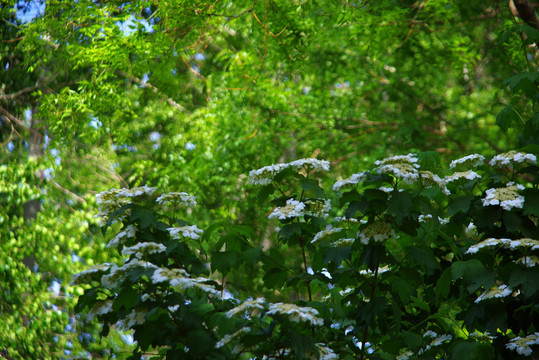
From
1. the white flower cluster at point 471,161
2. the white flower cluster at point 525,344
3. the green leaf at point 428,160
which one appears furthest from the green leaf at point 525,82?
the white flower cluster at point 525,344

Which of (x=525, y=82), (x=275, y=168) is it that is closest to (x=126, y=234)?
(x=275, y=168)

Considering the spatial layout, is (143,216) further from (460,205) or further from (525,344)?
(525,344)

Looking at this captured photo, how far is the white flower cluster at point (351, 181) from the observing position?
212cm

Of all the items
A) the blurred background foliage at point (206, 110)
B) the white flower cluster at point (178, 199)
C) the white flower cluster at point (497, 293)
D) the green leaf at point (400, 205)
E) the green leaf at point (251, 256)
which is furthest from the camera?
the blurred background foliage at point (206, 110)

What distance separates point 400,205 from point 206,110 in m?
6.67

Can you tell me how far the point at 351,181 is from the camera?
84.8 inches

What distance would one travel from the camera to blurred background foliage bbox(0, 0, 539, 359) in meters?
6.39

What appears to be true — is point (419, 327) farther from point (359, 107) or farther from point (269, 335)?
point (359, 107)

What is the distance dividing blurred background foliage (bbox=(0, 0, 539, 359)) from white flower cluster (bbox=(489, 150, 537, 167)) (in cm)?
386

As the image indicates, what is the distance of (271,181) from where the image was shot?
7.85ft

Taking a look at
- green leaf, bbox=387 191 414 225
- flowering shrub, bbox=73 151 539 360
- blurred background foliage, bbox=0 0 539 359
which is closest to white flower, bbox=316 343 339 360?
flowering shrub, bbox=73 151 539 360

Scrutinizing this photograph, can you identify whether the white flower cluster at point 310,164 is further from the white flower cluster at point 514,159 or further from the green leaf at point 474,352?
the green leaf at point 474,352

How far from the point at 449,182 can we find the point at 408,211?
63 cm

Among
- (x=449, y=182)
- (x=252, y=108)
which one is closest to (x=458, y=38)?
(x=252, y=108)
